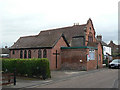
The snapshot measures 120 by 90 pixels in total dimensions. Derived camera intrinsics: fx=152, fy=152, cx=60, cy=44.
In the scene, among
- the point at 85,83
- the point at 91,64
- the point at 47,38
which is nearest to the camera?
the point at 85,83

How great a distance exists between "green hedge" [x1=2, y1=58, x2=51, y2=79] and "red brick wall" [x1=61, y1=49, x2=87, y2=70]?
28.7ft

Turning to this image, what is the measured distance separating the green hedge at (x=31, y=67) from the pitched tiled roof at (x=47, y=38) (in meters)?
8.66

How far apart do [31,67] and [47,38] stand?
1308 cm

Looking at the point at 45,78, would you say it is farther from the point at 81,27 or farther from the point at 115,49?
the point at 115,49

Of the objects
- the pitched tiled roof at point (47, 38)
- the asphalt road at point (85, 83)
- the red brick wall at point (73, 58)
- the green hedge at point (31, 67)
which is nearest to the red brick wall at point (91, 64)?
the red brick wall at point (73, 58)

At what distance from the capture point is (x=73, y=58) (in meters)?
23.4

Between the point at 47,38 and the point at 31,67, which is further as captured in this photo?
the point at 47,38

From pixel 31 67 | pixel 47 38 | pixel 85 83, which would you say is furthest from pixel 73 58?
pixel 85 83

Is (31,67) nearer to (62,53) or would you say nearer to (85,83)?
(85,83)

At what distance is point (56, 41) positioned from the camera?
24.0 m

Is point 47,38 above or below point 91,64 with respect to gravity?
above

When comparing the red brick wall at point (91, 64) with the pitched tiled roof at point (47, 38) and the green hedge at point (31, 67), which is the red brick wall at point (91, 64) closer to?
the pitched tiled roof at point (47, 38)

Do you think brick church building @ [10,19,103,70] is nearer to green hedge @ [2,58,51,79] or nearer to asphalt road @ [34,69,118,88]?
green hedge @ [2,58,51,79]

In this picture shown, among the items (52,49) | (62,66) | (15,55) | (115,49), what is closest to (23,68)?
(52,49)
